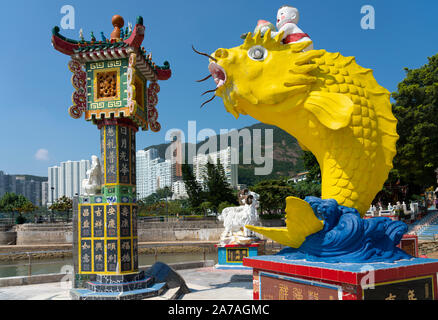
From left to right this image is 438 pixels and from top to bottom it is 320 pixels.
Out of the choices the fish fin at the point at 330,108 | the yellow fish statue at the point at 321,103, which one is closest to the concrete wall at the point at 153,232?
the yellow fish statue at the point at 321,103

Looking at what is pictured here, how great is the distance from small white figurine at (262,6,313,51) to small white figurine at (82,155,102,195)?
452 cm

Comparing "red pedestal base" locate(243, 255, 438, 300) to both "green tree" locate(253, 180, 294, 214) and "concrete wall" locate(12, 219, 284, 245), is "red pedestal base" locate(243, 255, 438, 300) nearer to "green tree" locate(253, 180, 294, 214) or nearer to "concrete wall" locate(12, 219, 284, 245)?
"concrete wall" locate(12, 219, 284, 245)

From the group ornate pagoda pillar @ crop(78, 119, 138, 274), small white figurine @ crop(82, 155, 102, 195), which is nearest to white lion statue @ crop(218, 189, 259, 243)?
ornate pagoda pillar @ crop(78, 119, 138, 274)

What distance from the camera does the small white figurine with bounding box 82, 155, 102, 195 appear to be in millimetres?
7426

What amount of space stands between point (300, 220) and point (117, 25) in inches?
232

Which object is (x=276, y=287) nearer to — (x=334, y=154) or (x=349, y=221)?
(x=349, y=221)

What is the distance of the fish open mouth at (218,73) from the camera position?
4625 millimetres

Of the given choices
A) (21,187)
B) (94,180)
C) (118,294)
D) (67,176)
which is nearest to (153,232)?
(94,180)

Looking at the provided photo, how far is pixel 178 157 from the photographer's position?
44.6 meters

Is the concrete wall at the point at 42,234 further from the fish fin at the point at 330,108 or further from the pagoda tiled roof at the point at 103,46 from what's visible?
the fish fin at the point at 330,108

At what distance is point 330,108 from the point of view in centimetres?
436

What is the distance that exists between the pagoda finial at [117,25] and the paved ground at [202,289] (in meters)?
5.33

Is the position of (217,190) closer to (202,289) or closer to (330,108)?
(202,289)

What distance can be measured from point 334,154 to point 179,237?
23338 mm
